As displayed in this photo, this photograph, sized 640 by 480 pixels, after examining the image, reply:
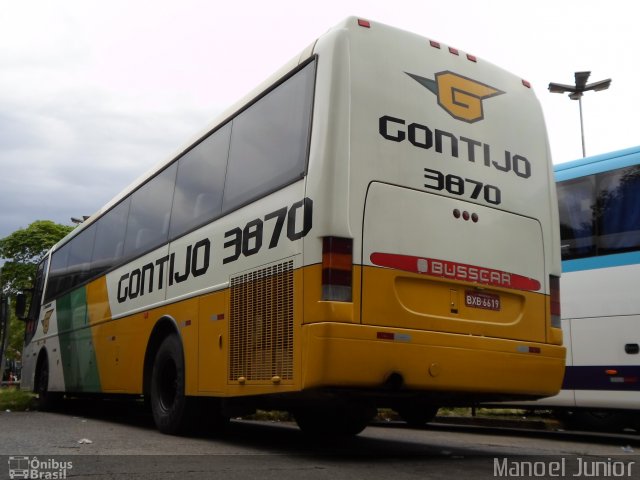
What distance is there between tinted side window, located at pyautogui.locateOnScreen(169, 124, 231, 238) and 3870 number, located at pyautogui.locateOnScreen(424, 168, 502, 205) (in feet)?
7.02

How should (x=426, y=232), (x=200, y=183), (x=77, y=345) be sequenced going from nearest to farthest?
(x=426, y=232) < (x=200, y=183) < (x=77, y=345)

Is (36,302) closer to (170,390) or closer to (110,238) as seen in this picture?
(110,238)

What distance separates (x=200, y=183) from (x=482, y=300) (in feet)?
10.9

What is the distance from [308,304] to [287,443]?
2.61 m

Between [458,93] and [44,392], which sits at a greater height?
[458,93]

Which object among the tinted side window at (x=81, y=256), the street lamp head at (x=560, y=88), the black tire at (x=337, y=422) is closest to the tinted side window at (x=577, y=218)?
the black tire at (x=337, y=422)

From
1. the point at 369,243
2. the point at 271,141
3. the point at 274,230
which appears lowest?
the point at 369,243

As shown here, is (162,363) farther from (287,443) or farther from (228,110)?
(228,110)

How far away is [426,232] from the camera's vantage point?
597cm

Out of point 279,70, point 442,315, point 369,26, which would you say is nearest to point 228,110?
point 279,70

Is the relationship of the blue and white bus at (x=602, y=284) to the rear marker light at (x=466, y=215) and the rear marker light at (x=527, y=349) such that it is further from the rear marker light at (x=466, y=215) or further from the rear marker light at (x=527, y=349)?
the rear marker light at (x=466, y=215)

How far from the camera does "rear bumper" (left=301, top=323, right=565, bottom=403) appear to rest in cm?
528

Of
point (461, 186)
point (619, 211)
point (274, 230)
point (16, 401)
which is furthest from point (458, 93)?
point (16, 401)

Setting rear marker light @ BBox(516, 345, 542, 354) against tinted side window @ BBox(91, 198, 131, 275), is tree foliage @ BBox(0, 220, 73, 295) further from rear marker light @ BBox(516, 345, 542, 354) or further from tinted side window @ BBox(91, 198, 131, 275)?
rear marker light @ BBox(516, 345, 542, 354)
